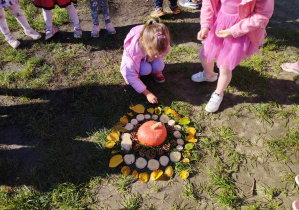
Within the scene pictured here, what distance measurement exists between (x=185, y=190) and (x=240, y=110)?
49.7 inches

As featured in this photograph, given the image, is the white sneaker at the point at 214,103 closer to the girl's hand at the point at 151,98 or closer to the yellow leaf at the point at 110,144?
the girl's hand at the point at 151,98

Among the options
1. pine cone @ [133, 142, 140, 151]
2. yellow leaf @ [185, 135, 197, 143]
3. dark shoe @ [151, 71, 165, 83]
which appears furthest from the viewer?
dark shoe @ [151, 71, 165, 83]

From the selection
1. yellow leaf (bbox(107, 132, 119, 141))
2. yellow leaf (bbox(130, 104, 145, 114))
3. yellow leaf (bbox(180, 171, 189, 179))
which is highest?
yellow leaf (bbox(130, 104, 145, 114))

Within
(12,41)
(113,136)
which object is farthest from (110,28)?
(113,136)

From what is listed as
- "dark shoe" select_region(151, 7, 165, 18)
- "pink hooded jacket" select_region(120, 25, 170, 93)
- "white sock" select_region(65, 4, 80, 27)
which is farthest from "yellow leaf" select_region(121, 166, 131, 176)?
"dark shoe" select_region(151, 7, 165, 18)

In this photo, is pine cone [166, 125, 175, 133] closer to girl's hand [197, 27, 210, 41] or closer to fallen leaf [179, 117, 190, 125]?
fallen leaf [179, 117, 190, 125]

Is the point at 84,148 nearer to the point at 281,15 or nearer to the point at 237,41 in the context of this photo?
the point at 237,41

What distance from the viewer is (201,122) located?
2.64 metres

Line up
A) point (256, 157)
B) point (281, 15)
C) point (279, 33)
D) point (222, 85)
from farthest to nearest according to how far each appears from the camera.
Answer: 1. point (281, 15)
2. point (279, 33)
3. point (222, 85)
4. point (256, 157)

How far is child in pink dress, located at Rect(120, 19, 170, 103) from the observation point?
219 centimetres

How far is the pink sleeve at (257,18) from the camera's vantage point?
74.2 inches

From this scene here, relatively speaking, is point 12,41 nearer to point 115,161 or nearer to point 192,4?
point 115,161

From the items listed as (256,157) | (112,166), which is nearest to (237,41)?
(256,157)

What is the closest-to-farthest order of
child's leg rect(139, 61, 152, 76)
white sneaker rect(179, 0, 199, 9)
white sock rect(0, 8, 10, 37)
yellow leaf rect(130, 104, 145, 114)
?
1. yellow leaf rect(130, 104, 145, 114)
2. child's leg rect(139, 61, 152, 76)
3. white sock rect(0, 8, 10, 37)
4. white sneaker rect(179, 0, 199, 9)
